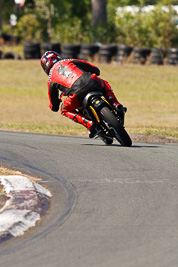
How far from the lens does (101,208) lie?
21.4 ft

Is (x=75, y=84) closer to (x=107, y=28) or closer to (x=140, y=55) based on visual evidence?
(x=140, y=55)

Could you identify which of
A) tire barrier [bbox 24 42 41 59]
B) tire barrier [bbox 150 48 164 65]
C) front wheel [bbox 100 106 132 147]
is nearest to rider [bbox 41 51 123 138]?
front wheel [bbox 100 106 132 147]

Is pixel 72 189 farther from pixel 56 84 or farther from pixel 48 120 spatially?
pixel 48 120

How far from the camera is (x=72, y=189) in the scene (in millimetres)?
7375

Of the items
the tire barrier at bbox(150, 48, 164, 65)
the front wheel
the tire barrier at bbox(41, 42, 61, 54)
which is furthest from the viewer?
the tire barrier at bbox(41, 42, 61, 54)

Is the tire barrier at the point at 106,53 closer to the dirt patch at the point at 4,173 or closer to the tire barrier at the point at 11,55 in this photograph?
the tire barrier at the point at 11,55

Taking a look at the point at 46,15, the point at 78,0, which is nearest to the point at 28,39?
the point at 46,15

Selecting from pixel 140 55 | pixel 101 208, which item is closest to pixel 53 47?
pixel 140 55

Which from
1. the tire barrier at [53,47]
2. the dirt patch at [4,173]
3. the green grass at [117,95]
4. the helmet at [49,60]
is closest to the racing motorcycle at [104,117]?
the helmet at [49,60]

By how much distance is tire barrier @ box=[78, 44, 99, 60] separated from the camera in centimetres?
3152

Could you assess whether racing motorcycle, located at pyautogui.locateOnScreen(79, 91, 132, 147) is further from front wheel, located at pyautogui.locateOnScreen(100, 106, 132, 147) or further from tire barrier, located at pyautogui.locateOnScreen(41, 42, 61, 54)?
tire barrier, located at pyautogui.locateOnScreen(41, 42, 61, 54)

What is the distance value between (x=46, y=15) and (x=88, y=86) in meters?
35.4

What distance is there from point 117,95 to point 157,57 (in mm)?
6452

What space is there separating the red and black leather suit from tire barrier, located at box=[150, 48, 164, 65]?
19.7 m
